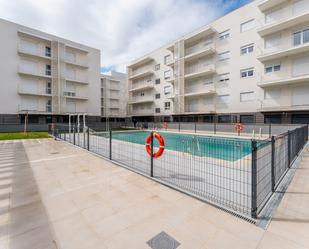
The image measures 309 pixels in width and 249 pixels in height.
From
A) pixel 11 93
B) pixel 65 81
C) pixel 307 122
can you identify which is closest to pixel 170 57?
pixel 65 81

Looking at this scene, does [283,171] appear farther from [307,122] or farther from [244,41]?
[244,41]

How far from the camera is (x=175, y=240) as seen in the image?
6.72ft

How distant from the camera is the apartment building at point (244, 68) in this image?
14.9m

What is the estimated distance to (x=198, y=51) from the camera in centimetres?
2245

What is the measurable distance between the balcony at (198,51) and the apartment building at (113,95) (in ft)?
63.0

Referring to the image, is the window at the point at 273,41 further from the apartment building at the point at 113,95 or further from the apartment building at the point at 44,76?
the apartment building at the point at 113,95

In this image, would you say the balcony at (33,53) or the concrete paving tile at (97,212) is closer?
the concrete paving tile at (97,212)

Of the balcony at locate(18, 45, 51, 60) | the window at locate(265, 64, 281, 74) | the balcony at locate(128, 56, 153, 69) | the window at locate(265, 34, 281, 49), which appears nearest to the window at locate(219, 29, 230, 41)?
the window at locate(265, 34, 281, 49)

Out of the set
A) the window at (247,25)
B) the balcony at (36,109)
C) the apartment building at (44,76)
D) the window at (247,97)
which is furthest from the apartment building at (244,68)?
the balcony at (36,109)

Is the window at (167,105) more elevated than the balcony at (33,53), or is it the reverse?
the balcony at (33,53)

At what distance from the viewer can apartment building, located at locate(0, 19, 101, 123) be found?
2086 cm

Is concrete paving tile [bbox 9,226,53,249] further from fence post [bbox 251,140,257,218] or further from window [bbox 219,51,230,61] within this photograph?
window [bbox 219,51,230,61]

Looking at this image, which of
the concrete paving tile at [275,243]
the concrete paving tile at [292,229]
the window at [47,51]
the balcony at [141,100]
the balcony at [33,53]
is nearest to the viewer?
the concrete paving tile at [275,243]

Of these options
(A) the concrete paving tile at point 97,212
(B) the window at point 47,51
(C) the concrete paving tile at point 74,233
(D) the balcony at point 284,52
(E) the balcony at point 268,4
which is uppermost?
(E) the balcony at point 268,4
